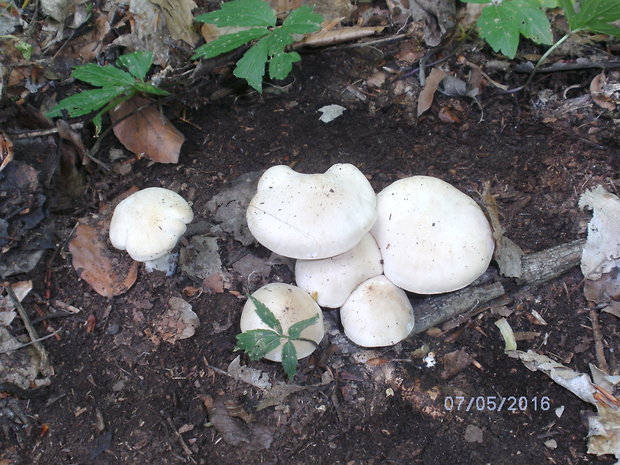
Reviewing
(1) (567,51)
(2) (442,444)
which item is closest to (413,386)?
(2) (442,444)

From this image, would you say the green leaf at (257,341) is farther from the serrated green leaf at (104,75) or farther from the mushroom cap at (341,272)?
the serrated green leaf at (104,75)

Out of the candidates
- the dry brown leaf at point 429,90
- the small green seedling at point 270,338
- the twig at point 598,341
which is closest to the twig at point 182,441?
the small green seedling at point 270,338

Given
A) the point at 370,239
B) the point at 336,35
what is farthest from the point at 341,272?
the point at 336,35

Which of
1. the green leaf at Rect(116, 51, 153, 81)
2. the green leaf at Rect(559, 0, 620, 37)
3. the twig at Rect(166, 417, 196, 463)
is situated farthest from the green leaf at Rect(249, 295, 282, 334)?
the green leaf at Rect(559, 0, 620, 37)

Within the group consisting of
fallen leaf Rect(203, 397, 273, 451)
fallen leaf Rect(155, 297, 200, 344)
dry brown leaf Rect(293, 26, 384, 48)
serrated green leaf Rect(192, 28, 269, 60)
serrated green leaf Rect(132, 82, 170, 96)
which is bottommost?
fallen leaf Rect(203, 397, 273, 451)

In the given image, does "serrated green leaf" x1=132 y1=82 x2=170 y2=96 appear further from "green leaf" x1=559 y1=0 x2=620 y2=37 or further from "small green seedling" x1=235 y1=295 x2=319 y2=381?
"green leaf" x1=559 y1=0 x2=620 y2=37

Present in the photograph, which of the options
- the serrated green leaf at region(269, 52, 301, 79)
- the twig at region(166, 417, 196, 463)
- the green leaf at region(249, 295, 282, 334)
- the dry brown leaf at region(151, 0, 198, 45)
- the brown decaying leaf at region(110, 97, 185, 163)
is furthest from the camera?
the dry brown leaf at region(151, 0, 198, 45)

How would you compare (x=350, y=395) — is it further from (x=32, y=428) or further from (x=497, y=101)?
(x=497, y=101)

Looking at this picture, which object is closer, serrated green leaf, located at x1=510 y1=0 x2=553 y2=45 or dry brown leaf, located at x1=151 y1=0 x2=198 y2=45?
serrated green leaf, located at x1=510 y1=0 x2=553 y2=45
